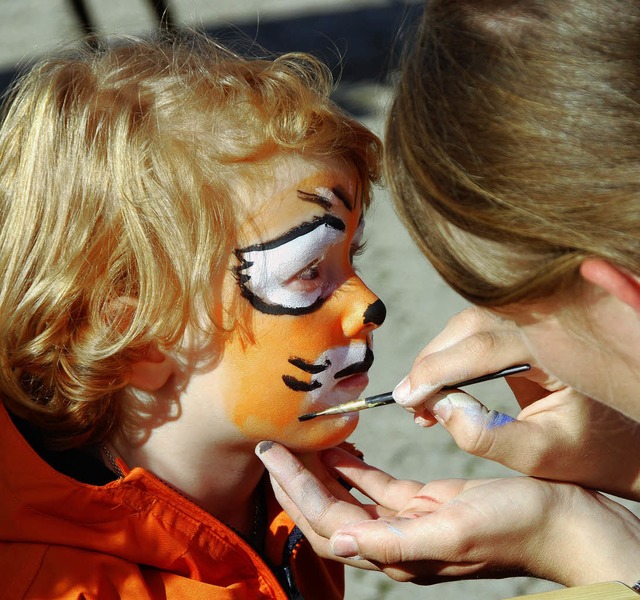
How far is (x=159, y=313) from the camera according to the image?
143cm

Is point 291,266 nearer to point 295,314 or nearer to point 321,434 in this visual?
point 295,314

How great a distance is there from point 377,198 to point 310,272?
2.94 metres

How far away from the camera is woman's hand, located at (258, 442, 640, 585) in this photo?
1418mm

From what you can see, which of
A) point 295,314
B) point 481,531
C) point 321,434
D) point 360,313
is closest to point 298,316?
point 295,314

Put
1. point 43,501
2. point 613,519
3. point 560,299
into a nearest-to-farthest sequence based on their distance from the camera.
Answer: point 560,299 → point 43,501 → point 613,519

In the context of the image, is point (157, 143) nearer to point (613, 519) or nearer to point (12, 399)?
point (12, 399)

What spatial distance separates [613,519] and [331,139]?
831 mm

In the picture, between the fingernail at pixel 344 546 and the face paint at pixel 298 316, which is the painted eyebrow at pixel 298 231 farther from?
the fingernail at pixel 344 546

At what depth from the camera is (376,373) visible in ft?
10.7

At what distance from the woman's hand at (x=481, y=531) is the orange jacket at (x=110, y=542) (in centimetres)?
15

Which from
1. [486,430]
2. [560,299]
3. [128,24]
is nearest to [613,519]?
[486,430]

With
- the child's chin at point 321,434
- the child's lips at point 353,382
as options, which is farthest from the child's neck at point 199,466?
the child's lips at point 353,382

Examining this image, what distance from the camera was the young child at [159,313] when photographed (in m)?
1.42

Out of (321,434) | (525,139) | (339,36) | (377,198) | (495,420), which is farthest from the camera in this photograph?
(339,36)
